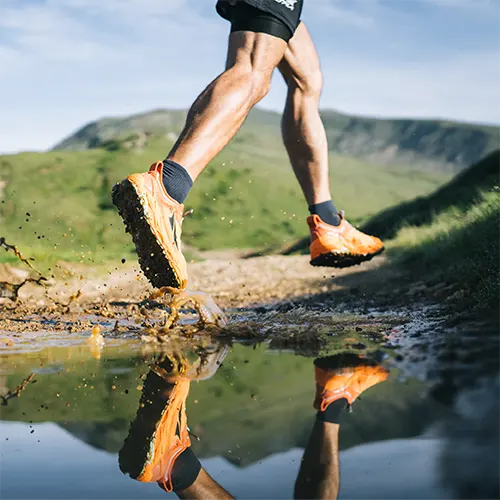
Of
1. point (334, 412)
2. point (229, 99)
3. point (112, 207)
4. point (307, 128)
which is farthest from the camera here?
point (112, 207)

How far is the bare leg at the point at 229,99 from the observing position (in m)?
2.85

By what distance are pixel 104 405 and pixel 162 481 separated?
1.71 feet

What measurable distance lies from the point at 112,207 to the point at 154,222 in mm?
13572

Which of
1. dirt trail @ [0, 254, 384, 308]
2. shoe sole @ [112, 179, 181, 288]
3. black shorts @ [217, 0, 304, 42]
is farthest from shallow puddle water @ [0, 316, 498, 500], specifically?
dirt trail @ [0, 254, 384, 308]

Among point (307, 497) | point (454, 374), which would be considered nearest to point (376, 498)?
point (307, 497)

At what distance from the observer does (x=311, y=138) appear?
376 cm

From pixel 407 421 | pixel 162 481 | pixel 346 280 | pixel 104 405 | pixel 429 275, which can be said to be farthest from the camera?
pixel 346 280

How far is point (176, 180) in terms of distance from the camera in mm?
2744

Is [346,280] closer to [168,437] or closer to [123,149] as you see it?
[168,437]

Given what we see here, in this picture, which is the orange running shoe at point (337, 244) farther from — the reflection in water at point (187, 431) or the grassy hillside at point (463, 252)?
the reflection in water at point (187, 431)

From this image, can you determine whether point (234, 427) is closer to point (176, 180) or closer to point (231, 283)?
point (176, 180)

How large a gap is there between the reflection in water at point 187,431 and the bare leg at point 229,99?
3.26 ft

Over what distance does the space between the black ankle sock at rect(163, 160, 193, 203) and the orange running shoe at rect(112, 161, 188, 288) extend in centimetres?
2

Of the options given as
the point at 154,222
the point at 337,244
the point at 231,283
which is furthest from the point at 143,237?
the point at 231,283
